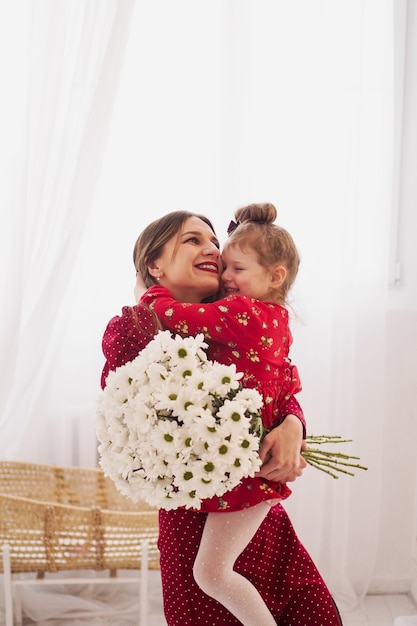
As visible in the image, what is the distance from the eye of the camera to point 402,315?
8.70 ft

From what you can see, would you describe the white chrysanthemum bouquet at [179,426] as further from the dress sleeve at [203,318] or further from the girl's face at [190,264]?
the girl's face at [190,264]

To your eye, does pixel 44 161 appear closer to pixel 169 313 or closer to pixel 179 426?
pixel 169 313

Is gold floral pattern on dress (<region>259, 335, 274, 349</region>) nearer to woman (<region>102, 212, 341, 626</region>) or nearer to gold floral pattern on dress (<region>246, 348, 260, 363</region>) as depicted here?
gold floral pattern on dress (<region>246, 348, 260, 363</region>)

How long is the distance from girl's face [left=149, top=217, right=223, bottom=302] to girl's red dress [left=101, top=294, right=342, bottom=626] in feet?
0.38

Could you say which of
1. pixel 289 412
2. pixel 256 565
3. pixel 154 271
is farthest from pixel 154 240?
pixel 256 565

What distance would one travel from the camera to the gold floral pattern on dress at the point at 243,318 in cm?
149

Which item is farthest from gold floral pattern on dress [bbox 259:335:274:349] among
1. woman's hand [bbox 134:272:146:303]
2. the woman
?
woman's hand [bbox 134:272:146:303]

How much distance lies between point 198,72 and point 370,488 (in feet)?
5.26

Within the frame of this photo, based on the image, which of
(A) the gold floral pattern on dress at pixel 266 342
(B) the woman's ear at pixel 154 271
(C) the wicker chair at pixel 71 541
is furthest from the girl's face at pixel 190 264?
(C) the wicker chair at pixel 71 541

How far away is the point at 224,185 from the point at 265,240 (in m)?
0.89

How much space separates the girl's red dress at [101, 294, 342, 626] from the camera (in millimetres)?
1566

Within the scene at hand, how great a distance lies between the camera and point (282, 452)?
4.81ft

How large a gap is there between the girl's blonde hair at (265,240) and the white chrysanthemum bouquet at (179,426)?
1.23 ft

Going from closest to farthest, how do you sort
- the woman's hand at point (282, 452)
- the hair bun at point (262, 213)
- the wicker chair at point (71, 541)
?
the woman's hand at point (282, 452) → the hair bun at point (262, 213) → the wicker chair at point (71, 541)
